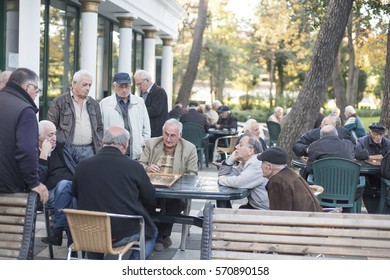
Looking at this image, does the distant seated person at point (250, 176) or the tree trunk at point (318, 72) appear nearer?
the distant seated person at point (250, 176)

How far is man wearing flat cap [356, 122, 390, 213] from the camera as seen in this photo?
8.76m

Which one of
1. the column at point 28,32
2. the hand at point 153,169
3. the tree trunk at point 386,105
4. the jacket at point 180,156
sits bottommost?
the hand at point 153,169

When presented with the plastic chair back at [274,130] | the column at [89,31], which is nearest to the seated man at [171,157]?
the column at [89,31]

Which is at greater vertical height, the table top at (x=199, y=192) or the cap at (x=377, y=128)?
the cap at (x=377, y=128)

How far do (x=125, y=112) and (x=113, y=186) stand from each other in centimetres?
297

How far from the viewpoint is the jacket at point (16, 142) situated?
468 centimetres

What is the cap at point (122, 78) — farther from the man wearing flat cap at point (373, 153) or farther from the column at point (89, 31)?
the column at point (89, 31)

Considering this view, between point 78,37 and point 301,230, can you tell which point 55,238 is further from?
point 78,37

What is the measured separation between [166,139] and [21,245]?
A: 2516 millimetres

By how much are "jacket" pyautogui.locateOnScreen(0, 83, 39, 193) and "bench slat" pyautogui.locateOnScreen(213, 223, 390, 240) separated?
1.46 metres

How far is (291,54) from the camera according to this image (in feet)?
149

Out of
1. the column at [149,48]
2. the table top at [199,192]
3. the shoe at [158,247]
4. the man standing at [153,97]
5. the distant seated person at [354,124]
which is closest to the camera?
the table top at [199,192]

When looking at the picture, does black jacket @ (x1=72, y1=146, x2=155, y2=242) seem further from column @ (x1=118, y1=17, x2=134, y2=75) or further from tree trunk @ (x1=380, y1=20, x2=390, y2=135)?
column @ (x1=118, y1=17, x2=134, y2=75)

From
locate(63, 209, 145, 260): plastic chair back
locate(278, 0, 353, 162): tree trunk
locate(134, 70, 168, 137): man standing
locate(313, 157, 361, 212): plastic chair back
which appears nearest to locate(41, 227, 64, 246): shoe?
locate(63, 209, 145, 260): plastic chair back
